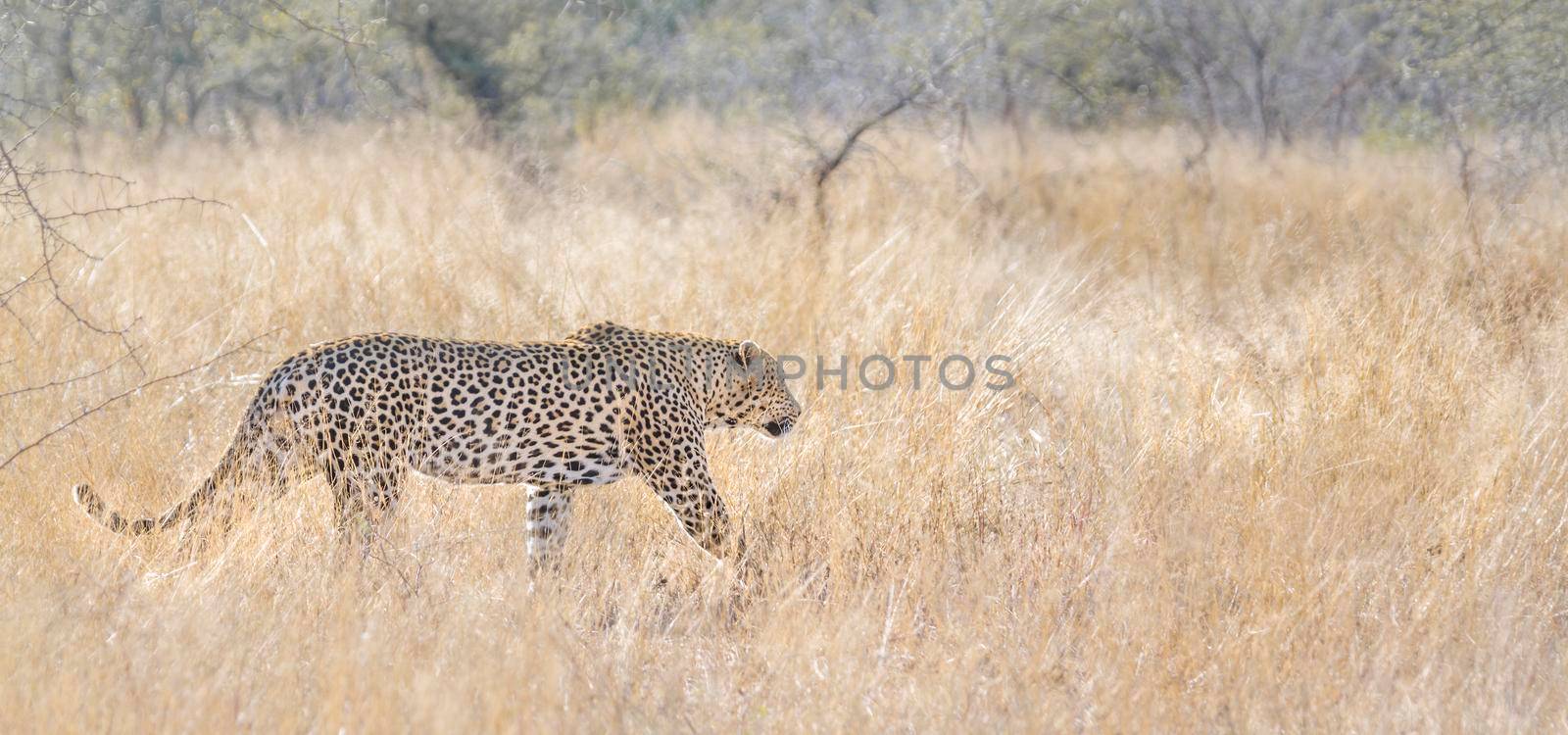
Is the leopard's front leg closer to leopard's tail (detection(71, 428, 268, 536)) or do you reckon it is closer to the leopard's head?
the leopard's head

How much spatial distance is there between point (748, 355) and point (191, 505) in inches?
87.8

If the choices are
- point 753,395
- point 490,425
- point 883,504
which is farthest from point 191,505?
point 883,504

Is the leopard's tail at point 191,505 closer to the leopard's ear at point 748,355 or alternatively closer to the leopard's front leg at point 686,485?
the leopard's front leg at point 686,485

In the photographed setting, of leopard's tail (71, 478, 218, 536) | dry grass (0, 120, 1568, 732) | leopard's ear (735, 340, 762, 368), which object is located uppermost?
leopard's ear (735, 340, 762, 368)

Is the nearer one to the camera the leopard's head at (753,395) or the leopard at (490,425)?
the leopard at (490,425)

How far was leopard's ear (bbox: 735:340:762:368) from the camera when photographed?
237 inches

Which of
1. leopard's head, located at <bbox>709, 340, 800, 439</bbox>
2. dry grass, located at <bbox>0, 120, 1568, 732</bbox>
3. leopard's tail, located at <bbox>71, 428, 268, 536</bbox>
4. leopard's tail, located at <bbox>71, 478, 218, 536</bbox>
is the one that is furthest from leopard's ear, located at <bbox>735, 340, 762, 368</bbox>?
leopard's tail, located at <bbox>71, 478, 218, 536</bbox>

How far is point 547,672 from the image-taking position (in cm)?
388

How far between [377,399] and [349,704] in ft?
4.68

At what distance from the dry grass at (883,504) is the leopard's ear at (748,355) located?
1.34ft

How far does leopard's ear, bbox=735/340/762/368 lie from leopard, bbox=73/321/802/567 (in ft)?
0.08

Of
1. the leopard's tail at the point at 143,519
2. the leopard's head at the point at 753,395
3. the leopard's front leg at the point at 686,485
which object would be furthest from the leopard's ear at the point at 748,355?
the leopard's tail at the point at 143,519

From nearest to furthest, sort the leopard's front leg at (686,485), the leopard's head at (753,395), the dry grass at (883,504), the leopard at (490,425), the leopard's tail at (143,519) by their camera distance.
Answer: the dry grass at (883,504) → the leopard's tail at (143,519) → the leopard at (490,425) → the leopard's front leg at (686,485) → the leopard's head at (753,395)

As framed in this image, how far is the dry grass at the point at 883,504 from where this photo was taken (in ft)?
13.4
